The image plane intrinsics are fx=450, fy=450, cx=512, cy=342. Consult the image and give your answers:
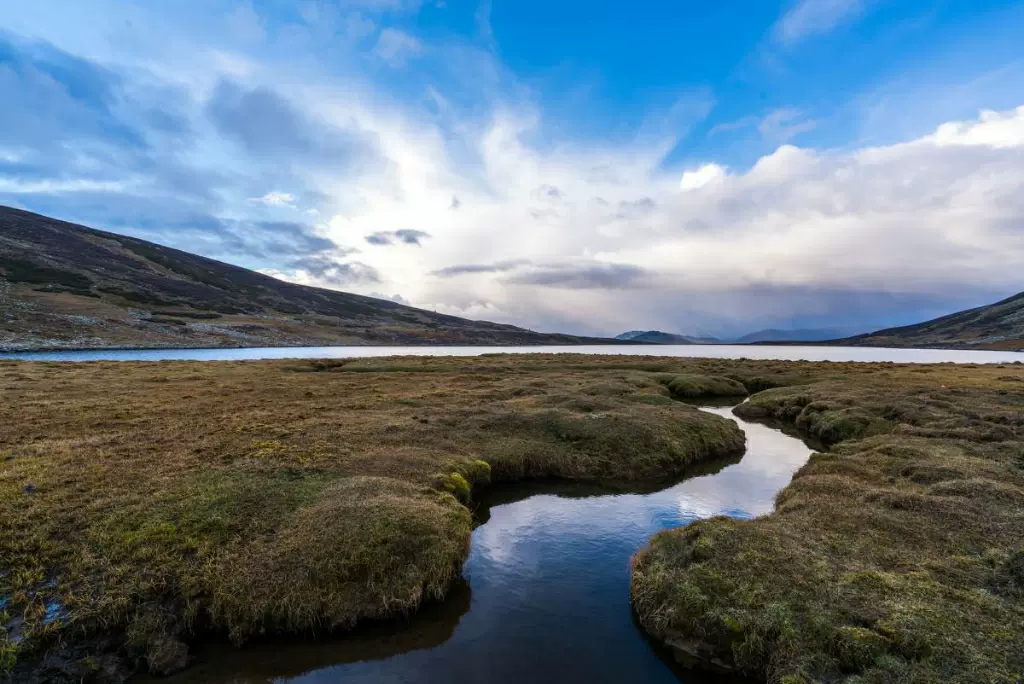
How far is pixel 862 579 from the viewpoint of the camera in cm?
1498

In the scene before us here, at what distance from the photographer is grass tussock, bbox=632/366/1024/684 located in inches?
471

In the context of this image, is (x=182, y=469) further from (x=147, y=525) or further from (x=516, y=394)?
(x=516, y=394)

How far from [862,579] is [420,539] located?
52.0 feet

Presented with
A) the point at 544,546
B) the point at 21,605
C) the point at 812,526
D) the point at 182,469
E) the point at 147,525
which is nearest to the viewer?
the point at 21,605

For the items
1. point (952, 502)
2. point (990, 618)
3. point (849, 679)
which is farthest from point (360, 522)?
point (952, 502)

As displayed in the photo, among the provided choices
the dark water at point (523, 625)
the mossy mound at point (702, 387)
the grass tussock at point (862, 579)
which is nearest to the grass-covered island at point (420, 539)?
the grass tussock at point (862, 579)

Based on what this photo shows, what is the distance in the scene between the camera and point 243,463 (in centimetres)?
2542

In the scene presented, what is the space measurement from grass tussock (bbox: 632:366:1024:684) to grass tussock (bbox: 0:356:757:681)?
9.51 meters

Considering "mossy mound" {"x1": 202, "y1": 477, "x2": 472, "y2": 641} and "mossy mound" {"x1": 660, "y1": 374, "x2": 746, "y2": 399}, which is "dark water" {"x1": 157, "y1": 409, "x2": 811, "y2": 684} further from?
"mossy mound" {"x1": 660, "y1": 374, "x2": 746, "y2": 399}

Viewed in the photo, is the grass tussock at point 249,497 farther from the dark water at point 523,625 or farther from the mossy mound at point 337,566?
the dark water at point 523,625

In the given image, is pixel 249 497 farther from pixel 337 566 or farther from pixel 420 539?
pixel 420 539

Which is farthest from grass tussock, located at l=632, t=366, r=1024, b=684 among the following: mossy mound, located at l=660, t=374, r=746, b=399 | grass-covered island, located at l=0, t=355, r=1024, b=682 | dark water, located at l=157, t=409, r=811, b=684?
mossy mound, located at l=660, t=374, r=746, b=399

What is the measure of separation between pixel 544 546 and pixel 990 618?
1545 centimetres

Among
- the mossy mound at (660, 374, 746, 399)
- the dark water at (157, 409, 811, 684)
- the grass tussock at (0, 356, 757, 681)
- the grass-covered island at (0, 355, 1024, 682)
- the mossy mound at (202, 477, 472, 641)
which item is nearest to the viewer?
the grass-covered island at (0, 355, 1024, 682)
